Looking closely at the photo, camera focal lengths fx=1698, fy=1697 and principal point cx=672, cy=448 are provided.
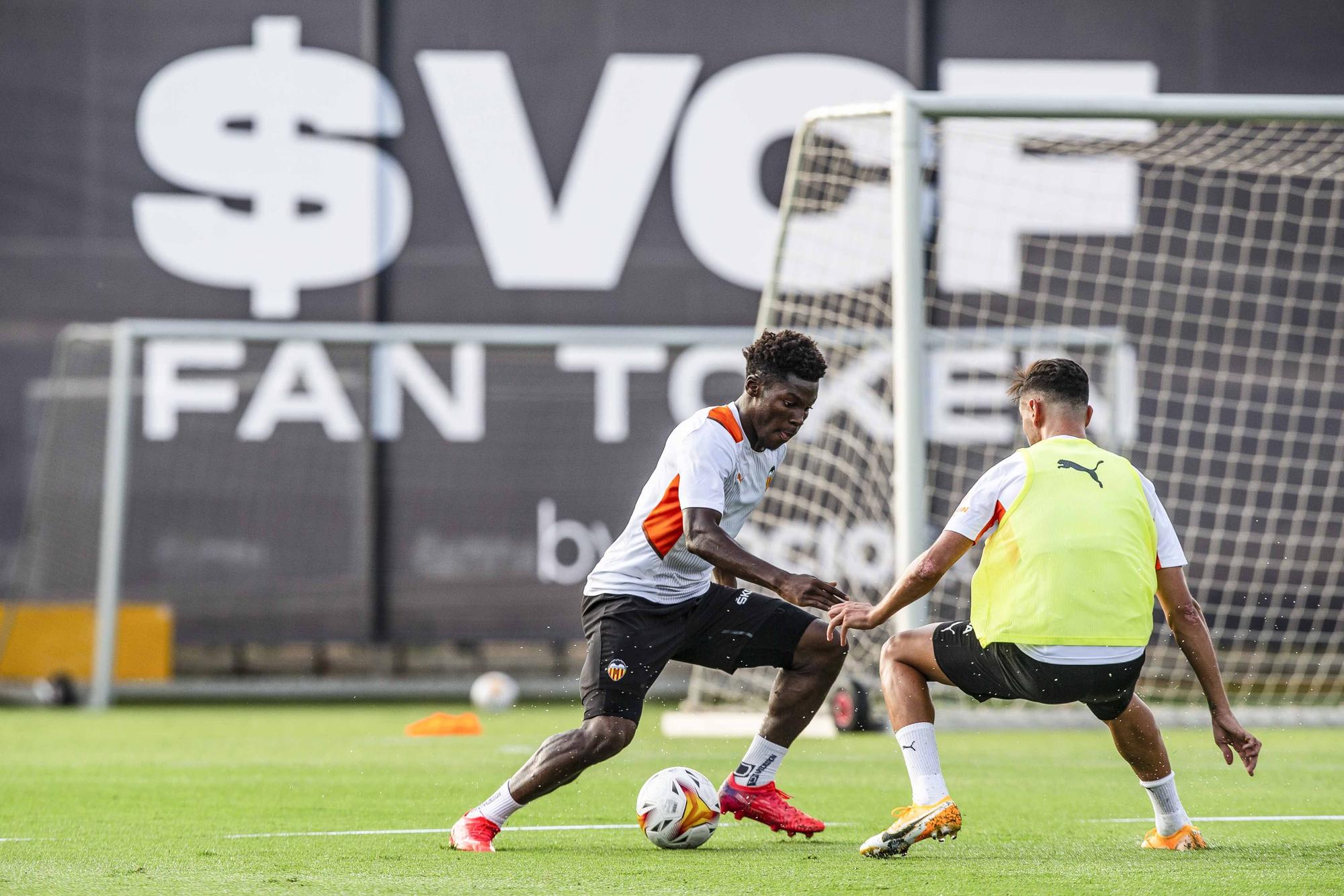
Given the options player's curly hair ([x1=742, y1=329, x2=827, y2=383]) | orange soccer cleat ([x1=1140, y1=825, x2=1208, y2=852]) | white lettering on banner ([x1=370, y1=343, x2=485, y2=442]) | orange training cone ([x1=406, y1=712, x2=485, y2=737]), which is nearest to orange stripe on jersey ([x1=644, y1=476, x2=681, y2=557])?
player's curly hair ([x1=742, y1=329, x2=827, y2=383])

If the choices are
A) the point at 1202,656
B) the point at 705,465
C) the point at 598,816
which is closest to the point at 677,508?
the point at 705,465

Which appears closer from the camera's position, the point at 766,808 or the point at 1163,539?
the point at 1163,539

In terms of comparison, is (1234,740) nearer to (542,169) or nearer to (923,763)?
(923,763)

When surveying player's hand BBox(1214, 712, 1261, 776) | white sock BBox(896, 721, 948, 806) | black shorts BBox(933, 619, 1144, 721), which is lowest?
white sock BBox(896, 721, 948, 806)

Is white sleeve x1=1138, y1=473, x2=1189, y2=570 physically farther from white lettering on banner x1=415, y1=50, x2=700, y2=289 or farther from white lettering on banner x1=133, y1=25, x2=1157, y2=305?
white lettering on banner x1=415, y1=50, x2=700, y2=289

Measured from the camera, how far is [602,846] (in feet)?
17.4

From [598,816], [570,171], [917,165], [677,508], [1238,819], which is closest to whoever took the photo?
[677,508]

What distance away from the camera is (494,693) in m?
12.3

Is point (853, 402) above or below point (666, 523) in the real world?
above

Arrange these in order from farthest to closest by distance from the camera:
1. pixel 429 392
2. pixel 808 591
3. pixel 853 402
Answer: pixel 429 392
pixel 853 402
pixel 808 591

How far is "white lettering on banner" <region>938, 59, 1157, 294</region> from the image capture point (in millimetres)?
13430

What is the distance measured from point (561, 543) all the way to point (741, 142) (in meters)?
3.56

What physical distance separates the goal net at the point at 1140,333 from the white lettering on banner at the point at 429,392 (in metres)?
2.68

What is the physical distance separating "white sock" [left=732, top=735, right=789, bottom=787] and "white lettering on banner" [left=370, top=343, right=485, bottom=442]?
832cm
